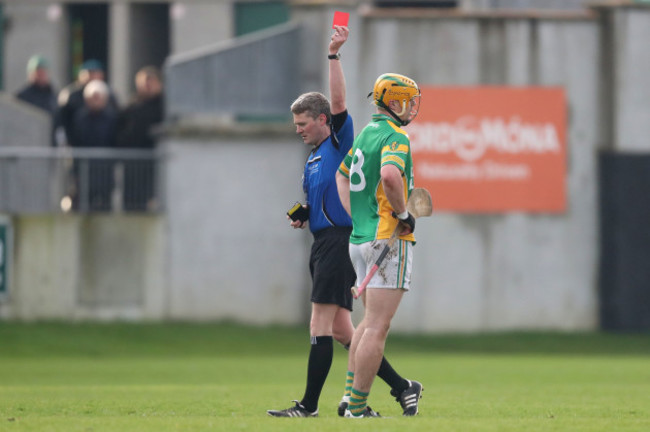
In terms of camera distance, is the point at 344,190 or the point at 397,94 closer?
the point at 397,94

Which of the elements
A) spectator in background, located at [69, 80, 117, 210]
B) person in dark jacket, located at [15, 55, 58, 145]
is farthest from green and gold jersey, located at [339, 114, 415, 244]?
person in dark jacket, located at [15, 55, 58, 145]

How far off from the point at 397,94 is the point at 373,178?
1.92 feet

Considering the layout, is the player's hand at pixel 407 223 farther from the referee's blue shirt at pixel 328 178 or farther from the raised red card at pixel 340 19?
the raised red card at pixel 340 19

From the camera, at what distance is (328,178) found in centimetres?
999

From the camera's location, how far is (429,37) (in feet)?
79.5

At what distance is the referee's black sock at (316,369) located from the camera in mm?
9820

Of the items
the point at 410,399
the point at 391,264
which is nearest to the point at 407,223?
the point at 391,264

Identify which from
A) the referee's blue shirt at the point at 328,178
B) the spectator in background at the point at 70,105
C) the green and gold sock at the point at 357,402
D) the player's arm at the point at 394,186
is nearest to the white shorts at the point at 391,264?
the player's arm at the point at 394,186

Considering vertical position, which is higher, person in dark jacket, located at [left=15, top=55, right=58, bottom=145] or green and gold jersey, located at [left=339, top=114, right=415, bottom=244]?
person in dark jacket, located at [left=15, top=55, right=58, bottom=145]

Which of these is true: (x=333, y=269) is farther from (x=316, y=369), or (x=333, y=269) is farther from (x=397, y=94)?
(x=397, y=94)

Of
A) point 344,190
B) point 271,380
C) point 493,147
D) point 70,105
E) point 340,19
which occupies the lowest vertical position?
point 271,380

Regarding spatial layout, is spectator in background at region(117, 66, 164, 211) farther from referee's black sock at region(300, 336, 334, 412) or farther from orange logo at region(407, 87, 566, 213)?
referee's black sock at region(300, 336, 334, 412)

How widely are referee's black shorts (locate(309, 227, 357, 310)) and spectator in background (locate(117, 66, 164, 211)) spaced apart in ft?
42.7

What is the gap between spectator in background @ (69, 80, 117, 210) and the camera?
73.2 feet
